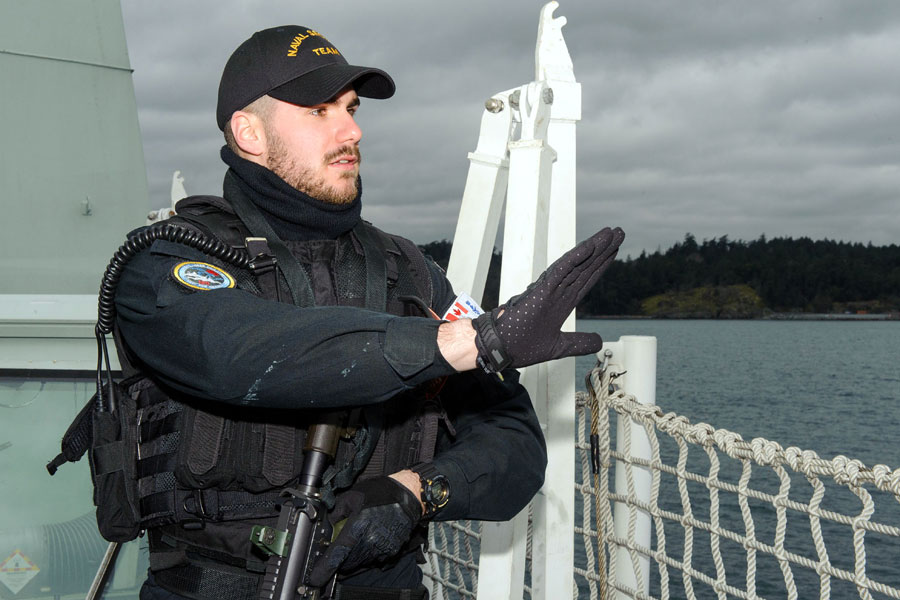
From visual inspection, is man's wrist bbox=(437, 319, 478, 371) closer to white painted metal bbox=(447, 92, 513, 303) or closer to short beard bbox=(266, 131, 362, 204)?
short beard bbox=(266, 131, 362, 204)

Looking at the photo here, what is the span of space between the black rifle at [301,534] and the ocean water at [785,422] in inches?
63.0

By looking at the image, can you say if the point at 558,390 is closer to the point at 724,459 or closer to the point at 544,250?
the point at 544,250

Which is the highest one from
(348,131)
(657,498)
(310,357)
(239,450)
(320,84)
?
(320,84)

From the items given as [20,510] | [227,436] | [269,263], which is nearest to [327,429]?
[227,436]

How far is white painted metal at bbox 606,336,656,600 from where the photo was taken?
3082 millimetres

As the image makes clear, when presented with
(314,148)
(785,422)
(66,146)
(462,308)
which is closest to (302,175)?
(314,148)

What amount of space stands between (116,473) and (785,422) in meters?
51.8

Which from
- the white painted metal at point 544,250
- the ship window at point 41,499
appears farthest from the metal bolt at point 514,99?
the ship window at point 41,499

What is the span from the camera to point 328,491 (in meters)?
1.90

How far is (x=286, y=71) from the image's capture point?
85.0 inches

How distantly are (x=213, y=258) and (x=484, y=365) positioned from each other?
2.48 ft

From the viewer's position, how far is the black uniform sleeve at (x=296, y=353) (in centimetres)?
163

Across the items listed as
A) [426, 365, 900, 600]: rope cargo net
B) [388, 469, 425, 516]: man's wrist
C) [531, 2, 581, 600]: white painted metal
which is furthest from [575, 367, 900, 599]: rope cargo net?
[388, 469, 425, 516]: man's wrist

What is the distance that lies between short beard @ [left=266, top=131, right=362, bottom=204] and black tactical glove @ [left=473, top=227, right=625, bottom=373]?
28.0 inches
